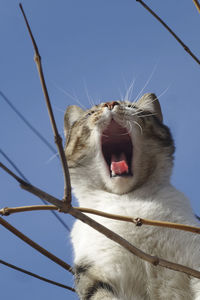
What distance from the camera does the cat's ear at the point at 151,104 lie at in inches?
195

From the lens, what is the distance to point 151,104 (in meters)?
5.00

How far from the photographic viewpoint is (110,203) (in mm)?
4023

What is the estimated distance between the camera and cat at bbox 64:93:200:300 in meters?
3.40

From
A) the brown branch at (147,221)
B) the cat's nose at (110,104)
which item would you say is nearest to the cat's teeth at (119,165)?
the cat's nose at (110,104)

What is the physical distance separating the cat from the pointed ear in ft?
0.04

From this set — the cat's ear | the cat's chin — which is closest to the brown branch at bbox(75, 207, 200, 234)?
the cat's chin

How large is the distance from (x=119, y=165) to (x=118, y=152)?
6.6 inches

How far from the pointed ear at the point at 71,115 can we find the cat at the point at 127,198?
1cm

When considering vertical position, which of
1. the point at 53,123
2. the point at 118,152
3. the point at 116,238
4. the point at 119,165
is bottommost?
the point at 116,238

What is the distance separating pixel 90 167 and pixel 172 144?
95 cm

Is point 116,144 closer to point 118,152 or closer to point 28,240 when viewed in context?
point 118,152

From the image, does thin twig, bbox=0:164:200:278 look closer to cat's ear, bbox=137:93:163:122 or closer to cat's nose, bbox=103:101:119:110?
cat's nose, bbox=103:101:119:110

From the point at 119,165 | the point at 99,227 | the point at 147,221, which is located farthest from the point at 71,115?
the point at 99,227

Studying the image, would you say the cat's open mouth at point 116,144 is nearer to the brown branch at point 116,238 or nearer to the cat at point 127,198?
the cat at point 127,198
